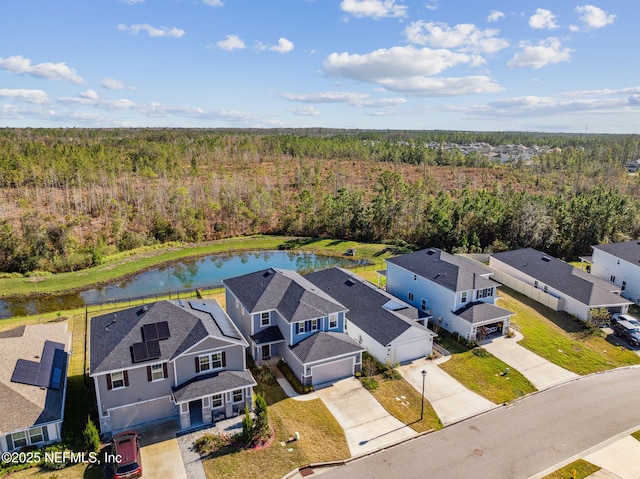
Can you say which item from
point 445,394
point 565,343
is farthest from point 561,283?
point 445,394

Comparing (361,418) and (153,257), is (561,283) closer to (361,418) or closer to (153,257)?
(361,418)

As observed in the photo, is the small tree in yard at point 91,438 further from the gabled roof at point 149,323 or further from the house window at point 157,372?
the house window at point 157,372

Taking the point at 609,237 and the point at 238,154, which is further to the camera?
the point at 238,154

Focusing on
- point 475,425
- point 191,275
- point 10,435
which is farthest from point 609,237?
point 10,435

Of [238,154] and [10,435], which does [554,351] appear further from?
[238,154]

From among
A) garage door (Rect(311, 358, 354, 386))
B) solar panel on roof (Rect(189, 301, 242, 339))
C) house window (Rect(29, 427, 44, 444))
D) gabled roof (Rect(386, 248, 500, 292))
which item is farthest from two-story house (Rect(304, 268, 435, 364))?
house window (Rect(29, 427, 44, 444))

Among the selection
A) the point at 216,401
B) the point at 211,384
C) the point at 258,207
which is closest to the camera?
the point at 211,384

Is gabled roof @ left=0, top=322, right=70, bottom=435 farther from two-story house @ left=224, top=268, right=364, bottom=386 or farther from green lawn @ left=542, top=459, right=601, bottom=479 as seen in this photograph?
green lawn @ left=542, top=459, right=601, bottom=479
